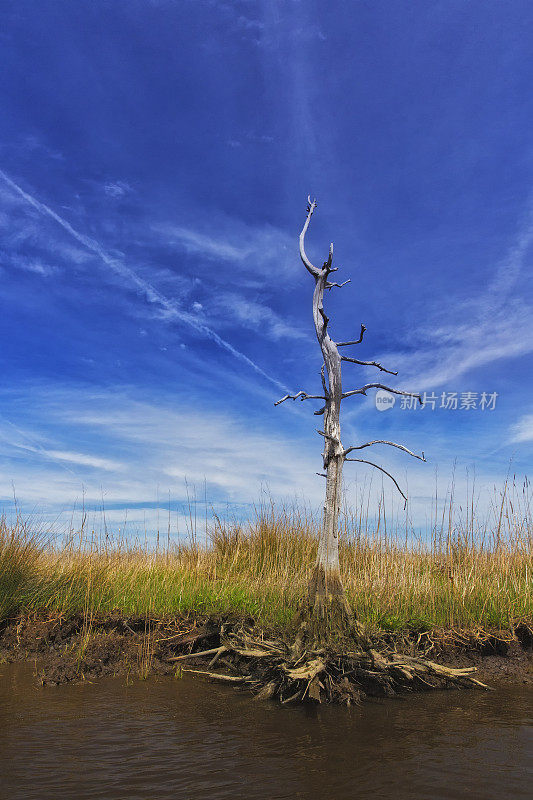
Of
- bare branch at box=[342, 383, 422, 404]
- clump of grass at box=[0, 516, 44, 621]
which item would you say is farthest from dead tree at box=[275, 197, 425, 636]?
clump of grass at box=[0, 516, 44, 621]

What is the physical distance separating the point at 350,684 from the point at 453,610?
2183 millimetres

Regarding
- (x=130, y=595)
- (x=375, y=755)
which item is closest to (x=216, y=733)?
(x=375, y=755)

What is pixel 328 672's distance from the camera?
4.31 meters

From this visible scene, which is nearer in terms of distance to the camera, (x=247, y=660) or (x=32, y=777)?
(x=32, y=777)

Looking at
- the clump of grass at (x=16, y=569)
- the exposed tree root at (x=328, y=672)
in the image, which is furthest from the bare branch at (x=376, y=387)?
the clump of grass at (x=16, y=569)

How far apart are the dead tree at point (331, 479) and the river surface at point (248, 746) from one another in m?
0.72

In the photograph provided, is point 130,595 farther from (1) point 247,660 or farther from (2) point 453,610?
(2) point 453,610

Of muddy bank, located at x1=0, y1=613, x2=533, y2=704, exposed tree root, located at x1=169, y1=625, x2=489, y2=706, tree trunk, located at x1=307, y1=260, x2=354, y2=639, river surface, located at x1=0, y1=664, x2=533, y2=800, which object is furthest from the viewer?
tree trunk, located at x1=307, y1=260, x2=354, y2=639

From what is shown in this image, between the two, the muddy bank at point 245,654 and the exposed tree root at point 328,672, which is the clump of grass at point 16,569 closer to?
the muddy bank at point 245,654

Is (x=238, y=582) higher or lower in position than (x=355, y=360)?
lower

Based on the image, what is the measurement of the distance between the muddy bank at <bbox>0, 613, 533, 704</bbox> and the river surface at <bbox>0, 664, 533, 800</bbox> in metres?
0.23

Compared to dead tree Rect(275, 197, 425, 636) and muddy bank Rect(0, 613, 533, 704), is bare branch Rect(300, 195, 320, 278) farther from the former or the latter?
muddy bank Rect(0, 613, 533, 704)

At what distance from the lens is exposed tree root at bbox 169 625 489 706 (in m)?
4.21

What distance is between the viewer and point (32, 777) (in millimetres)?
2873
